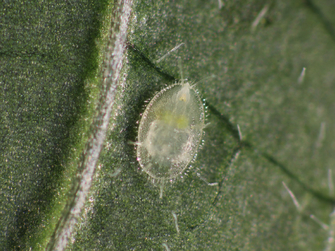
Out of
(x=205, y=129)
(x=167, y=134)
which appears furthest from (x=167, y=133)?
(x=205, y=129)

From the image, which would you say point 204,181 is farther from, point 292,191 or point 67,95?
point 67,95

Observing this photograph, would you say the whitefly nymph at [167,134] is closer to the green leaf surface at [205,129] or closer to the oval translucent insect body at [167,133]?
the oval translucent insect body at [167,133]

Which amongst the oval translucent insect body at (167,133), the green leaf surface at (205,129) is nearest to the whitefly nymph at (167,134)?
the oval translucent insect body at (167,133)

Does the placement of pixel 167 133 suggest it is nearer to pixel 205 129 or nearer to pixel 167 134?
pixel 167 134

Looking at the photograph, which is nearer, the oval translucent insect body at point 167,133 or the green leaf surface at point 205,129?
the green leaf surface at point 205,129

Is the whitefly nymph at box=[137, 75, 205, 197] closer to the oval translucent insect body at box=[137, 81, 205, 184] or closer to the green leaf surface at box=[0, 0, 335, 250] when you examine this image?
the oval translucent insect body at box=[137, 81, 205, 184]
